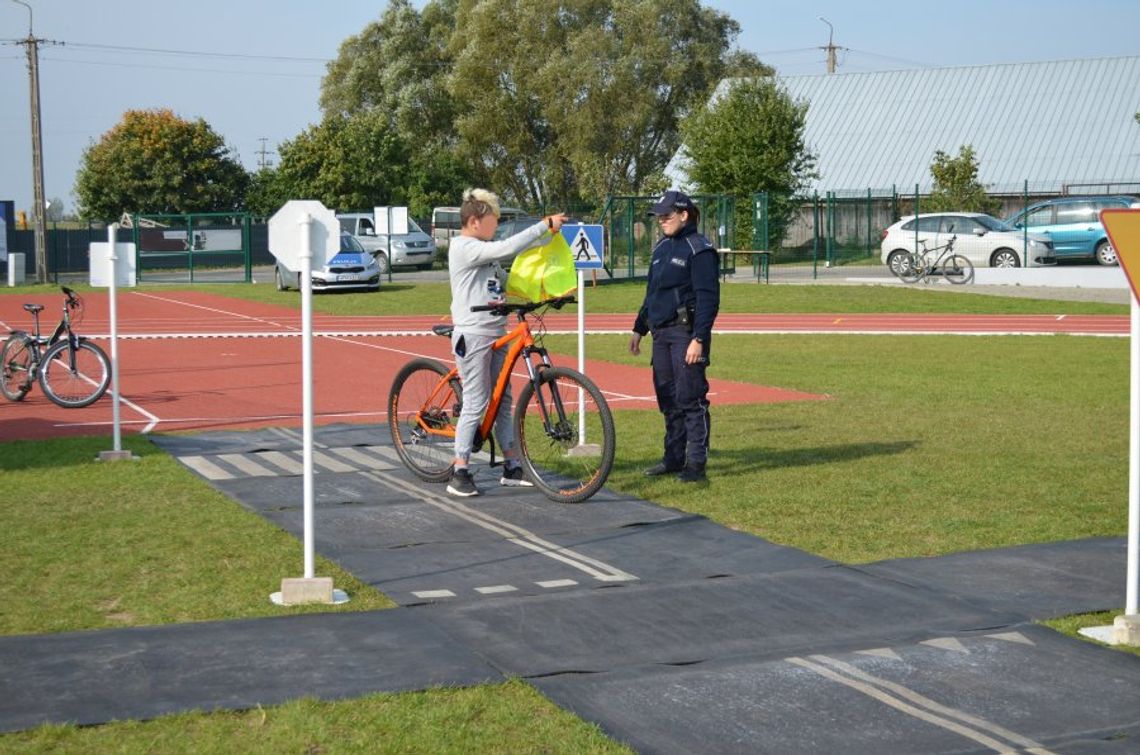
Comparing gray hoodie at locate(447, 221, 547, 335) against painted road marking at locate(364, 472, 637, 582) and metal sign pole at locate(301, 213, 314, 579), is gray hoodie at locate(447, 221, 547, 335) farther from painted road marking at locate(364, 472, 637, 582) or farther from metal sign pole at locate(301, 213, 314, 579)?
metal sign pole at locate(301, 213, 314, 579)

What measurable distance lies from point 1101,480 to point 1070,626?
3973mm

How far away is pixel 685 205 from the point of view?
1047 centimetres

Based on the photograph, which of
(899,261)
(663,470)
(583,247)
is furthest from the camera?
(899,261)

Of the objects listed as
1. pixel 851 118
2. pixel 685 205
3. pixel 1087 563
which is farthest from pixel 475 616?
pixel 851 118

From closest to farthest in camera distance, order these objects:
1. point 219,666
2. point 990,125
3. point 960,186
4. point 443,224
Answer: point 219,666, point 960,186, point 443,224, point 990,125

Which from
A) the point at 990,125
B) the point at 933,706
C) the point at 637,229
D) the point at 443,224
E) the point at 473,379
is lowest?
the point at 933,706

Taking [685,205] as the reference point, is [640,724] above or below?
below

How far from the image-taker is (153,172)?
7694 centimetres

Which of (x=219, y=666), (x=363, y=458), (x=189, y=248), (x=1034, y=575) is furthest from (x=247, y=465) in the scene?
(x=189, y=248)

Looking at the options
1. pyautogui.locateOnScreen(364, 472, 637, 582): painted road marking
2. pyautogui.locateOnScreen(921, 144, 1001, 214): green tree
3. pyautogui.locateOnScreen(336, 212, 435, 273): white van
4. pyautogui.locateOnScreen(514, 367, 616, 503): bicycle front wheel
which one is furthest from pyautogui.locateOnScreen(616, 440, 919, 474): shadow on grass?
pyautogui.locateOnScreen(921, 144, 1001, 214): green tree

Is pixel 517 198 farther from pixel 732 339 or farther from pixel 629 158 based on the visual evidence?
pixel 732 339

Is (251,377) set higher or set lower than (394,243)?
lower

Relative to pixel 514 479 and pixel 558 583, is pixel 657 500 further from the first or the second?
pixel 558 583

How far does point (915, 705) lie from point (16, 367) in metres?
12.4
